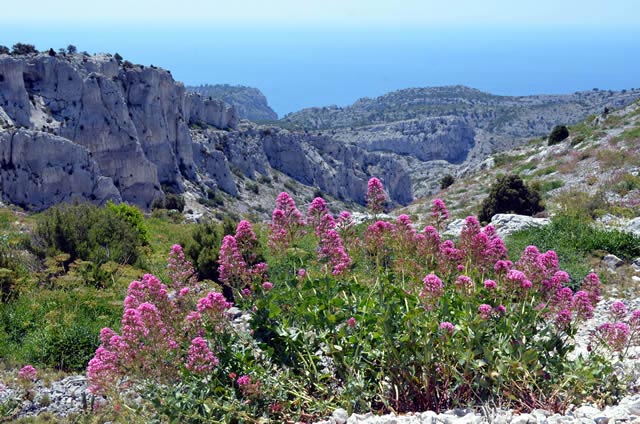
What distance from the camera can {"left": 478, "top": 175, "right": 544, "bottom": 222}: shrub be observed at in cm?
1896

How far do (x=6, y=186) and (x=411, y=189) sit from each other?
93.0 meters

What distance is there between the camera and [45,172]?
4869 cm

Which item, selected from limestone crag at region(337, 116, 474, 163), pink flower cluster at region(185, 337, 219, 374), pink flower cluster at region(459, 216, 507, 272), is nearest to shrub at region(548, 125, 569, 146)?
pink flower cluster at region(459, 216, 507, 272)

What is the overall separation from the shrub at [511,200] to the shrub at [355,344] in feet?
46.6

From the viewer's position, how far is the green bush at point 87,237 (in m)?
12.0

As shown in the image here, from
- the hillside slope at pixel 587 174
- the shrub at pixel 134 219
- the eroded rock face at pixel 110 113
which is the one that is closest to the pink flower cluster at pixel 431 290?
the shrub at pixel 134 219

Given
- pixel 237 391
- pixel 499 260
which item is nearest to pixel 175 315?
pixel 237 391

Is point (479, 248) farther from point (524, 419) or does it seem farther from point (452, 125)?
point (452, 125)

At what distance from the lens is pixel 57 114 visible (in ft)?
186

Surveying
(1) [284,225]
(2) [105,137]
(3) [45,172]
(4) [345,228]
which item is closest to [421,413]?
(4) [345,228]

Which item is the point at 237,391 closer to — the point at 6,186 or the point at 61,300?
the point at 61,300

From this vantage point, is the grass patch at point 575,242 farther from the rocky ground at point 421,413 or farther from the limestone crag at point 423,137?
the limestone crag at point 423,137

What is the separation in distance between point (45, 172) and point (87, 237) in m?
41.8

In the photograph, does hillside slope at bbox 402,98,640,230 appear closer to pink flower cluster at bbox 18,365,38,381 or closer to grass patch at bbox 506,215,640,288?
grass patch at bbox 506,215,640,288
